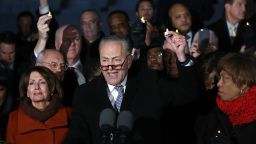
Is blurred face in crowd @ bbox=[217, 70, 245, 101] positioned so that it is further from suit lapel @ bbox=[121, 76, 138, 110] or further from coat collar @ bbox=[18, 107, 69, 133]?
coat collar @ bbox=[18, 107, 69, 133]

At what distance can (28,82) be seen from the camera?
5.40 m

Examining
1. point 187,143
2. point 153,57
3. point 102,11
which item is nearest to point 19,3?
point 102,11

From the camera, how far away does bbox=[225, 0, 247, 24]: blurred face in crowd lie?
7605 mm

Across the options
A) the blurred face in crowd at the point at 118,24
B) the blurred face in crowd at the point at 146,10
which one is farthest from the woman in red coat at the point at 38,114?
the blurred face in crowd at the point at 146,10

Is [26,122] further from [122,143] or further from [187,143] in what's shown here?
[122,143]

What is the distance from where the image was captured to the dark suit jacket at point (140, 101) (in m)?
4.71

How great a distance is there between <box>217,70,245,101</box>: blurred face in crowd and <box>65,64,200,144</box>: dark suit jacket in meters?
0.20

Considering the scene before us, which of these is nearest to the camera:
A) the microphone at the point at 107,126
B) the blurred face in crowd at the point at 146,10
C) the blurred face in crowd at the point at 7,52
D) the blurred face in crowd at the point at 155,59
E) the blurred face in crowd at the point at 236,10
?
the microphone at the point at 107,126

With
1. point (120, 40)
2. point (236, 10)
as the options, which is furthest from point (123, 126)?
point (236, 10)

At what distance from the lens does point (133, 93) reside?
4844 mm

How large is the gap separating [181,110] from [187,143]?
33 cm

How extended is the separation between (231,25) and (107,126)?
14.0ft

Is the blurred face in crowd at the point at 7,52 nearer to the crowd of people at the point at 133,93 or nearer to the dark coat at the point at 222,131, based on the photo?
the crowd of people at the point at 133,93

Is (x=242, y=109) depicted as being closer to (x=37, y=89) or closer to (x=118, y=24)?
Answer: (x=37, y=89)
